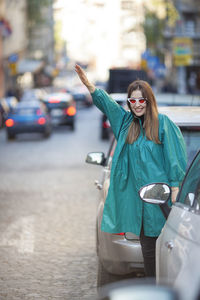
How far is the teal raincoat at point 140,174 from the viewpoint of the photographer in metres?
5.14

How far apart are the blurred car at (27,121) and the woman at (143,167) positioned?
24.5 metres

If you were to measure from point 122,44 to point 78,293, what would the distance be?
17020 cm

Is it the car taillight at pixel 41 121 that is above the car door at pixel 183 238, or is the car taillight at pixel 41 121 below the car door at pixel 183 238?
below

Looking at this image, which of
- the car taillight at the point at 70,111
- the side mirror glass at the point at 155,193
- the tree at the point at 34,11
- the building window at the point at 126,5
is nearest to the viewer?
the side mirror glass at the point at 155,193

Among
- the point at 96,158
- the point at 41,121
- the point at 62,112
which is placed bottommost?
the point at 62,112

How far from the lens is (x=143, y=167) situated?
520cm

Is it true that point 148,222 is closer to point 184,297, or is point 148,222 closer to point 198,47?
point 184,297

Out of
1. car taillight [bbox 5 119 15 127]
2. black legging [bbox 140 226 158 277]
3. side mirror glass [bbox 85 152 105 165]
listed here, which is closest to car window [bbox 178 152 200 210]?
black legging [bbox 140 226 158 277]

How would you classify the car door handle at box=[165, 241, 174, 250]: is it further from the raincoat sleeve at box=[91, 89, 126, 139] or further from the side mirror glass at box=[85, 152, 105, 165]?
the side mirror glass at box=[85, 152, 105, 165]

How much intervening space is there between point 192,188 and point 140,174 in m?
1.01

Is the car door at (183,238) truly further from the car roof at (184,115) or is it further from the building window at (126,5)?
the building window at (126,5)

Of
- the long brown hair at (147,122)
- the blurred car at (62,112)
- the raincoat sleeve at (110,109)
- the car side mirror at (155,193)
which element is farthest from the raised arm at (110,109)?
the blurred car at (62,112)

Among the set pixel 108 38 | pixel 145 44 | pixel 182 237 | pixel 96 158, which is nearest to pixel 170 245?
pixel 182 237

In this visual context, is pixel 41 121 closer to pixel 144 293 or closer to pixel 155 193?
pixel 155 193
